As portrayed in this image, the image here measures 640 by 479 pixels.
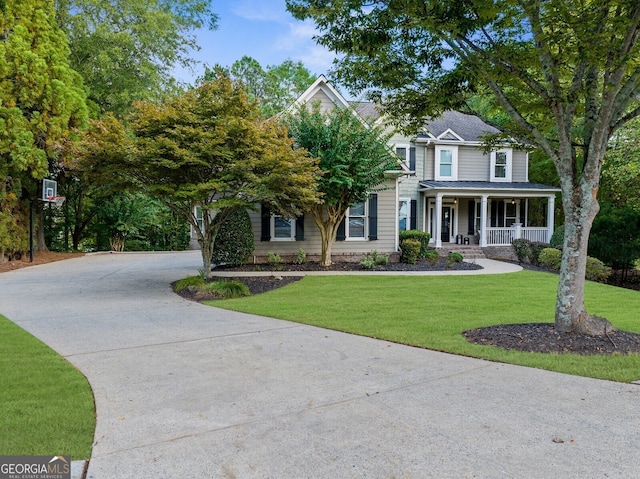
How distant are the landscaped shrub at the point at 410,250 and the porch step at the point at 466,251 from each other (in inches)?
107

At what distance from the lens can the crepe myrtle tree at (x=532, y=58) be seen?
5.23 m

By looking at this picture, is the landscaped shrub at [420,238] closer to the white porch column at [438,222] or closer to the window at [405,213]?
the white porch column at [438,222]

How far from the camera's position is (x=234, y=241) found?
14414 mm

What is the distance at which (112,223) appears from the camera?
22.2 meters

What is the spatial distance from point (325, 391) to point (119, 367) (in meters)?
2.30

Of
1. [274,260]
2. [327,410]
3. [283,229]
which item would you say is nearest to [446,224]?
[283,229]

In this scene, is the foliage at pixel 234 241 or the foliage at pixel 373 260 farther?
the foliage at pixel 373 260

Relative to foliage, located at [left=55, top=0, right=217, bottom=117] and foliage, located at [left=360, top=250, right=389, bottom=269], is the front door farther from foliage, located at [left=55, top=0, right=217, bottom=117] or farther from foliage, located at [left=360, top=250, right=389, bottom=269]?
foliage, located at [left=55, top=0, right=217, bottom=117]

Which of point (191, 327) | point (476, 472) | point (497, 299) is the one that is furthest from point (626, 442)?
point (497, 299)

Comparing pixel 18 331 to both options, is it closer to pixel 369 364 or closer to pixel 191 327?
pixel 191 327

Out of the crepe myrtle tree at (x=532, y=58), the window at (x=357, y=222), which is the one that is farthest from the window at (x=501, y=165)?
the crepe myrtle tree at (x=532, y=58)

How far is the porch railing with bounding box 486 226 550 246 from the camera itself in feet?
66.0

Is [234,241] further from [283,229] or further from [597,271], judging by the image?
[597,271]

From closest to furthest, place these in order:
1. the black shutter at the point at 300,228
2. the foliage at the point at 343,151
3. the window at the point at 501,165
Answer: the foliage at the point at 343,151 → the black shutter at the point at 300,228 → the window at the point at 501,165
